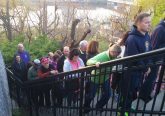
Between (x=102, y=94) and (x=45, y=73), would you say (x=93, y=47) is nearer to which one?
(x=45, y=73)

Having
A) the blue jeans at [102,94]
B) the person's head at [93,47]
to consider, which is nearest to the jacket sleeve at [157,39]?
the blue jeans at [102,94]

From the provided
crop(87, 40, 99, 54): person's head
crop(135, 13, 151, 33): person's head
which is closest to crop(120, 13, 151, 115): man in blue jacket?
crop(135, 13, 151, 33): person's head

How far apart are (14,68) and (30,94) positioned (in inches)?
68.1

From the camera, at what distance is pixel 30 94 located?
21.4 feet

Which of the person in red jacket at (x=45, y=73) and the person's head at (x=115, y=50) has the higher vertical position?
the person's head at (x=115, y=50)

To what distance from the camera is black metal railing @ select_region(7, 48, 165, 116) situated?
4016mm

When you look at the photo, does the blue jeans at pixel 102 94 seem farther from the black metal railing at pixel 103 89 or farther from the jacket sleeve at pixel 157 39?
the jacket sleeve at pixel 157 39

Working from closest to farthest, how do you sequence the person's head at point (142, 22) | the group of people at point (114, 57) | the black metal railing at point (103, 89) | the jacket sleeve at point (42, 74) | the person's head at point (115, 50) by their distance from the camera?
the black metal railing at point (103, 89)
the group of people at point (114, 57)
the person's head at point (142, 22)
the person's head at point (115, 50)
the jacket sleeve at point (42, 74)

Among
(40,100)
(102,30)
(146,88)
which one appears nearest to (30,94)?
(40,100)

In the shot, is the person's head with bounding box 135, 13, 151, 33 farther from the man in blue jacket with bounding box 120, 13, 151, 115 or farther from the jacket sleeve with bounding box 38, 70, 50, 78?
the jacket sleeve with bounding box 38, 70, 50, 78

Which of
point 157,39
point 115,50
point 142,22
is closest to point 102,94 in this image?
point 115,50

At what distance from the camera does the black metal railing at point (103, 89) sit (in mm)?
4016

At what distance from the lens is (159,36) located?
16.6ft

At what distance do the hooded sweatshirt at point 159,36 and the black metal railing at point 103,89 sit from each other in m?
0.45
